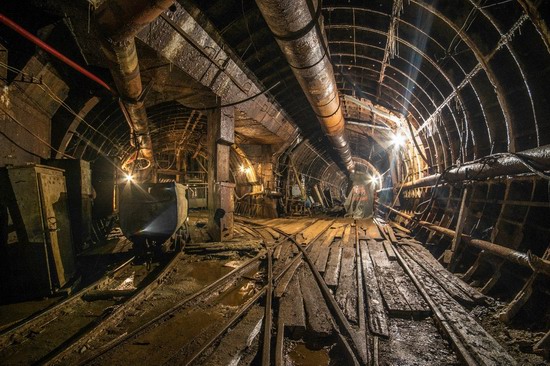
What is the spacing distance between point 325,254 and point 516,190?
3.84 metres

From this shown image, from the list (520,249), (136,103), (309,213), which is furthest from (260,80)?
(309,213)

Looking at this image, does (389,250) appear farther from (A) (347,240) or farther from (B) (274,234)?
(B) (274,234)

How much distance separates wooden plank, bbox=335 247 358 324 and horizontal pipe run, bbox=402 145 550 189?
3095 millimetres

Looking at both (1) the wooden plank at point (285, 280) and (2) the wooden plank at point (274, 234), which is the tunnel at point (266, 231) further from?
(2) the wooden plank at point (274, 234)

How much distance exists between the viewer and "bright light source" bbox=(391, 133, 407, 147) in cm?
1107

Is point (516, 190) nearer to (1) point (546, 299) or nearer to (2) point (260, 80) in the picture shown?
(1) point (546, 299)

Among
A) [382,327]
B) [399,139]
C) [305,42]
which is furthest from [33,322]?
[399,139]

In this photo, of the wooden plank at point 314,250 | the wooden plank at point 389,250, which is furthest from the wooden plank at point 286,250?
the wooden plank at point 389,250

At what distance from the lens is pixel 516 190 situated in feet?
14.3

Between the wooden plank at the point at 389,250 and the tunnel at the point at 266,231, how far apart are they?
0.21 feet

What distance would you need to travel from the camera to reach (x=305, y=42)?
192 inches

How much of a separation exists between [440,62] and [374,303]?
18.8 ft

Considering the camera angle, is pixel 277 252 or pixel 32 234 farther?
pixel 277 252

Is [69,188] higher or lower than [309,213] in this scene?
higher
